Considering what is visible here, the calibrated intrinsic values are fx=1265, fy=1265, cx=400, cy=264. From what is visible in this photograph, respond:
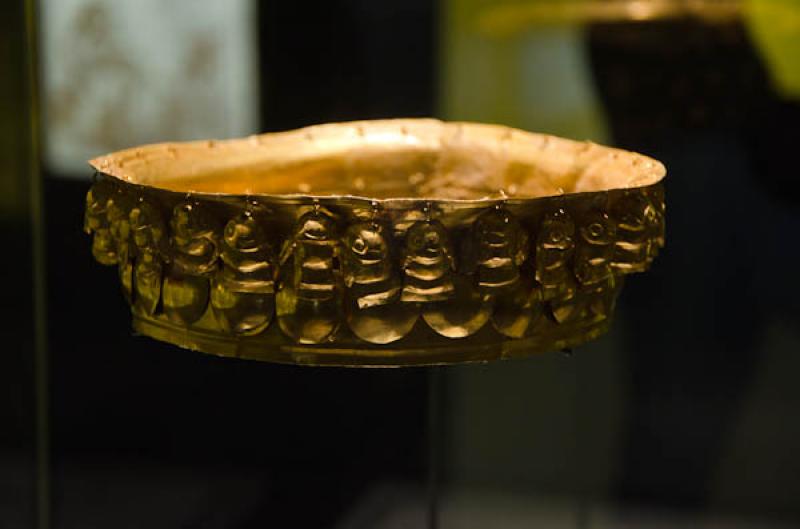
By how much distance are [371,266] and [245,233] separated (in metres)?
0.08

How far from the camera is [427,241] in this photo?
0.79 meters

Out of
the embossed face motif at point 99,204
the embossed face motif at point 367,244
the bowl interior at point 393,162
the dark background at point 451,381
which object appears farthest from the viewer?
the dark background at point 451,381

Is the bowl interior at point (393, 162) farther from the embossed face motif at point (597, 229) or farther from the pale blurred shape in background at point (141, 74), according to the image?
the pale blurred shape in background at point (141, 74)

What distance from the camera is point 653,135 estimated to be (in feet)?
4.49

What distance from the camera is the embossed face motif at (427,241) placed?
0.79 metres

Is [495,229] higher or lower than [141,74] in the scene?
lower

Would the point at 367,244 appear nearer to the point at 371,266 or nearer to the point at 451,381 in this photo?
the point at 371,266

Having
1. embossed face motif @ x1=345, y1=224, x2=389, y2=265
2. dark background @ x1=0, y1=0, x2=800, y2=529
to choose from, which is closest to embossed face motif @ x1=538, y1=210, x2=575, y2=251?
embossed face motif @ x1=345, y1=224, x2=389, y2=265

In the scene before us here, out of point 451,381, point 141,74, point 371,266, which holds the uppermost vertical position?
point 141,74

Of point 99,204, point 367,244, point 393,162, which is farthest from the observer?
point 393,162

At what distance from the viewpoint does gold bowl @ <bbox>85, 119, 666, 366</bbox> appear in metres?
0.79

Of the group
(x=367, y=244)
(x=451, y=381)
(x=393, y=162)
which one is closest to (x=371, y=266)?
(x=367, y=244)

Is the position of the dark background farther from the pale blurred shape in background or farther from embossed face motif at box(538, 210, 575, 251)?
embossed face motif at box(538, 210, 575, 251)

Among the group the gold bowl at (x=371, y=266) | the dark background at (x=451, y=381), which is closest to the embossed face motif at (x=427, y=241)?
the gold bowl at (x=371, y=266)
